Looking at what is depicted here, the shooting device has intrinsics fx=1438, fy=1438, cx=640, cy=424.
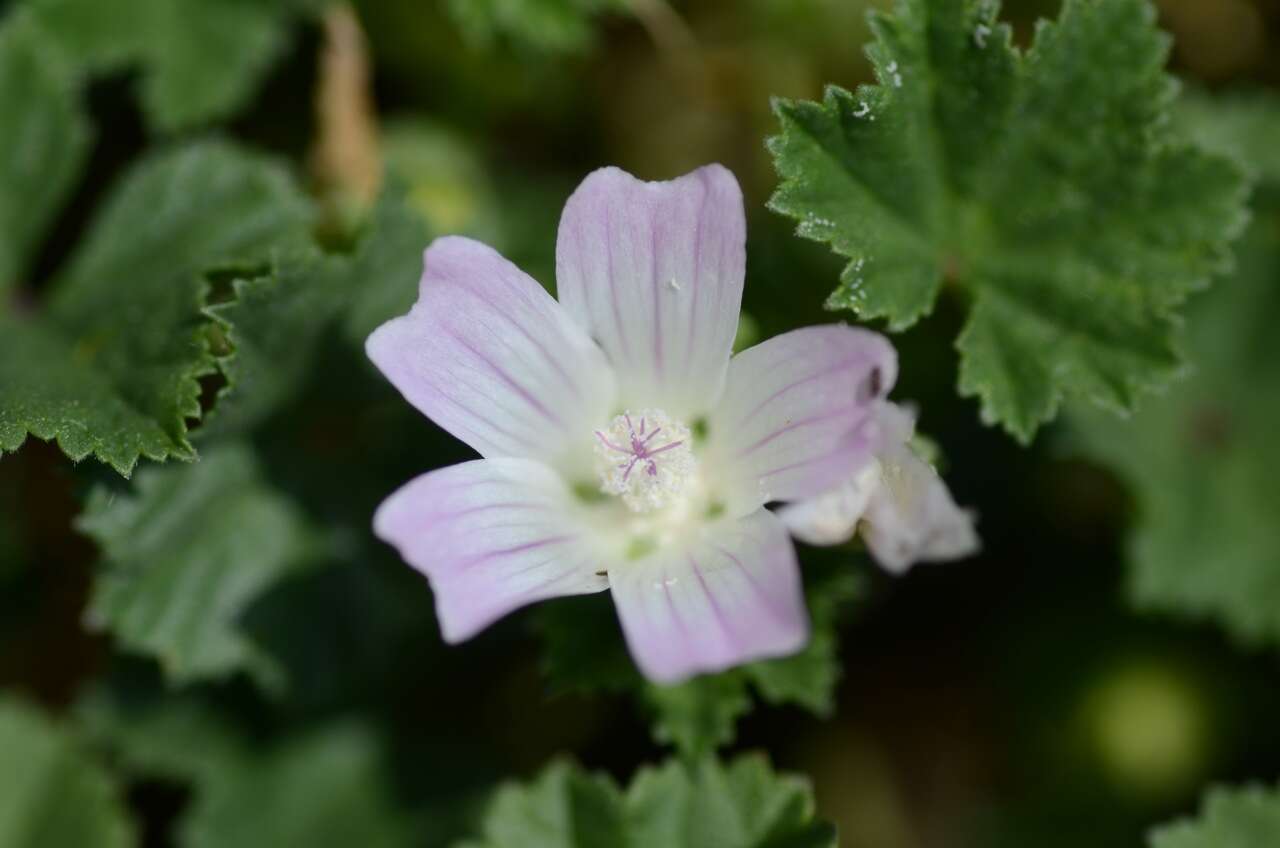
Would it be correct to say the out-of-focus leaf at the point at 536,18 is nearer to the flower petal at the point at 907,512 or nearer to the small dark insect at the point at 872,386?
the flower petal at the point at 907,512

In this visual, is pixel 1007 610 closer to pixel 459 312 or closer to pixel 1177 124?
pixel 1177 124

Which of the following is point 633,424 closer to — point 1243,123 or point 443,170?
point 443,170

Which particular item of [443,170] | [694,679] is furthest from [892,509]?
[443,170]

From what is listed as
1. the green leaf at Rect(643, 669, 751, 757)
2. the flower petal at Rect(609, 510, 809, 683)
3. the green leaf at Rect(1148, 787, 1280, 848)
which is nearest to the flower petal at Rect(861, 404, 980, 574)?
the flower petal at Rect(609, 510, 809, 683)

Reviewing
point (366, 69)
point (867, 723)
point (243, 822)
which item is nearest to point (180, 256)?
point (366, 69)

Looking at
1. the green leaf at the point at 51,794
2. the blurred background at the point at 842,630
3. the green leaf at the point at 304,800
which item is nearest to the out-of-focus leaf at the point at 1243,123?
the blurred background at the point at 842,630

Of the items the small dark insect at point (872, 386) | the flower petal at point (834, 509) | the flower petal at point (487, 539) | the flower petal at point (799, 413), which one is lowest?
the flower petal at point (487, 539)

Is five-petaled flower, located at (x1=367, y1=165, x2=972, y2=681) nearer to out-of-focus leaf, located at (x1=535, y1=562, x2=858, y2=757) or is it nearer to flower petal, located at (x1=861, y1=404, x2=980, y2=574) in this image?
flower petal, located at (x1=861, y1=404, x2=980, y2=574)
